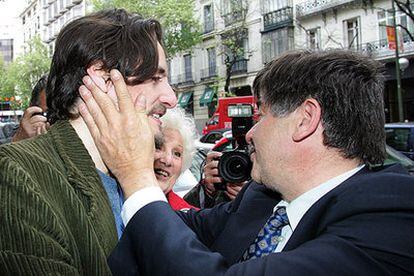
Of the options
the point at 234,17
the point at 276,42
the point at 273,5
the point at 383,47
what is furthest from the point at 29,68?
the point at 383,47

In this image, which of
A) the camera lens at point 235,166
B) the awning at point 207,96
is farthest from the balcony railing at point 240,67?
the camera lens at point 235,166

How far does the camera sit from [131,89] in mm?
2012

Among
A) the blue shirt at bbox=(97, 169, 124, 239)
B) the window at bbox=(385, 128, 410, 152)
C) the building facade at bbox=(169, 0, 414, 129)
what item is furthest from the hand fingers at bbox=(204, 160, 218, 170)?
the building facade at bbox=(169, 0, 414, 129)

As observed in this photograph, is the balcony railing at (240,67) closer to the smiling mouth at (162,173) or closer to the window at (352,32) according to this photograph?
the window at (352,32)

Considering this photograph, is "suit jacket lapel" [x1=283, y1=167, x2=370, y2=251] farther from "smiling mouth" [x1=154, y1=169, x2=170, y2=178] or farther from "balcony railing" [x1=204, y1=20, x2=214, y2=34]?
"balcony railing" [x1=204, y1=20, x2=214, y2=34]

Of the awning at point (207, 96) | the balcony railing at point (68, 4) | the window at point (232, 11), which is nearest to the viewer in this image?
the window at point (232, 11)

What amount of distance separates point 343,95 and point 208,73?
32138 millimetres

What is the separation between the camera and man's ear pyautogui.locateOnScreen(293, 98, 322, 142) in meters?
1.94

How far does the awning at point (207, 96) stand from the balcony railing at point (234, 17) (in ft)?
15.0

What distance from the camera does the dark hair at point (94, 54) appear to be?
6.45 feet

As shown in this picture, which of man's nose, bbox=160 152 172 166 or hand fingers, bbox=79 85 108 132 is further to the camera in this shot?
man's nose, bbox=160 152 172 166

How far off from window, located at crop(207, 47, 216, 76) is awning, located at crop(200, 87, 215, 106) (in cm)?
115

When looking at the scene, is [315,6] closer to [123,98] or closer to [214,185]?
[214,185]

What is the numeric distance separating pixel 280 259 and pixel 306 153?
22.4 inches
